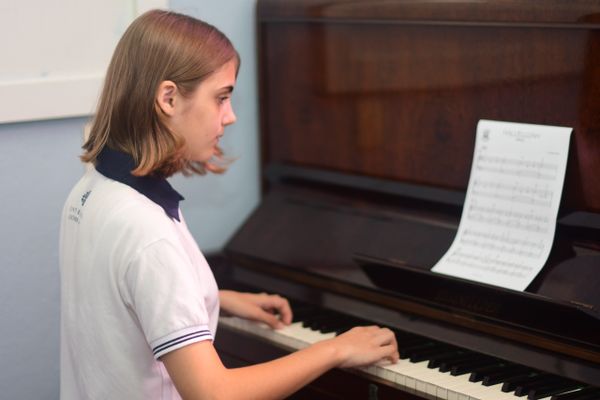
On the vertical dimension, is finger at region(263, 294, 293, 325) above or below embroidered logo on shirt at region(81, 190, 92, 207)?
below

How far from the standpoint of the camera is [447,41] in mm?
2037

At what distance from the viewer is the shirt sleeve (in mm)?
1420

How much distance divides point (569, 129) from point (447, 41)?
1.15ft

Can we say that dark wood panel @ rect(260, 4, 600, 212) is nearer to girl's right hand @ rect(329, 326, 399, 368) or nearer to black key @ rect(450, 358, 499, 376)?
black key @ rect(450, 358, 499, 376)

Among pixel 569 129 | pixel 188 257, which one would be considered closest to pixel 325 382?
pixel 188 257

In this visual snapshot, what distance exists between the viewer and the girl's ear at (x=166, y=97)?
1504 mm

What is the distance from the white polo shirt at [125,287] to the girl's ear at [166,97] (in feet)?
0.33

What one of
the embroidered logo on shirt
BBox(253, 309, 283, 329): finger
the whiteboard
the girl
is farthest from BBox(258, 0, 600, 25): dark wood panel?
the embroidered logo on shirt

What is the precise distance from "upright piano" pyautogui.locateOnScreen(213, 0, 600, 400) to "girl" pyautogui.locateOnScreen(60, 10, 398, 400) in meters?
0.33

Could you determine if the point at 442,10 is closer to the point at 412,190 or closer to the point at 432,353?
the point at 412,190

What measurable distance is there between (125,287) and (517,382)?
2.28 ft

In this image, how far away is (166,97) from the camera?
1518mm

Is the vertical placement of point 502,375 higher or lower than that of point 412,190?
lower

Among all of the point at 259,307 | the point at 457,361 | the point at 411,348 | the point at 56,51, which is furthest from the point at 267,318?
the point at 56,51
